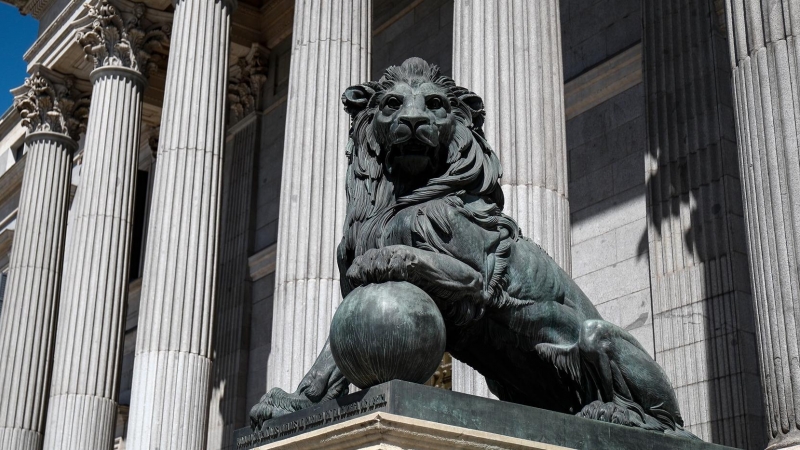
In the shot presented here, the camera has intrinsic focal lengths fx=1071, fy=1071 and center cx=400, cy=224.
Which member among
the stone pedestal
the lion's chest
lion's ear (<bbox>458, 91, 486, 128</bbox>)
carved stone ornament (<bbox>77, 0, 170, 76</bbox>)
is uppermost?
carved stone ornament (<bbox>77, 0, 170, 76</bbox>)

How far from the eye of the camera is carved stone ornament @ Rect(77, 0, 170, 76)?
86.4ft

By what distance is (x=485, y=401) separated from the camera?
4.68 m

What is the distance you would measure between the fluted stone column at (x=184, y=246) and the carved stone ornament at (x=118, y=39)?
399 cm

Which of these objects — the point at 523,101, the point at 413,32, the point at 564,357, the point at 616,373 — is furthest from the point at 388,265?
the point at 413,32

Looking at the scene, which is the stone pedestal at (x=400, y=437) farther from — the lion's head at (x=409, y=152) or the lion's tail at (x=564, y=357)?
the lion's head at (x=409, y=152)

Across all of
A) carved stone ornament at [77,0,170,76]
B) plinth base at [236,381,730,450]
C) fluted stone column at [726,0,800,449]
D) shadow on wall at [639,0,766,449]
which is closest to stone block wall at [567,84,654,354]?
shadow on wall at [639,0,766,449]

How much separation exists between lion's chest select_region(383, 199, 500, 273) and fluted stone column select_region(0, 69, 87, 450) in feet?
78.0

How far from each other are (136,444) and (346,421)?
50.5ft

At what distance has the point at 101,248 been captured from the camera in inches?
956

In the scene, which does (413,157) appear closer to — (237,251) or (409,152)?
(409,152)

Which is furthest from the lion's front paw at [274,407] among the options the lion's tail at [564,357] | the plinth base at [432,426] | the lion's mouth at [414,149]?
the lion's mouth at [414,149]

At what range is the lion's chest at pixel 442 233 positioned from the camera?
17.1 feet

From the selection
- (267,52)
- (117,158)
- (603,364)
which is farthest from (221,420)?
(603,364)

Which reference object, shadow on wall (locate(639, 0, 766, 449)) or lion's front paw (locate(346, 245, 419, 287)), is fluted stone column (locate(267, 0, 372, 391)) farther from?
lion's front paw (locate(346, 245, 419, 287))
